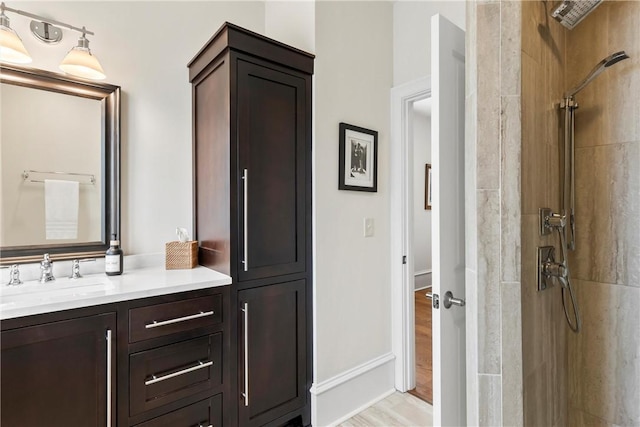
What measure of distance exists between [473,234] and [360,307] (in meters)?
1.19

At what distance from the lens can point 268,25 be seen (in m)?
2.30

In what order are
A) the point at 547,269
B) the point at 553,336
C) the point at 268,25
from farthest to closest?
1. the point at 268,25
2. the point at 553,336
3. the point at 547,269

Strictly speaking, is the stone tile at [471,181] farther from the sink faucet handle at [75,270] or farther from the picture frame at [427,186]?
the picture frame at [427,186]

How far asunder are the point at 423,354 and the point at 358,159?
1.90 metres

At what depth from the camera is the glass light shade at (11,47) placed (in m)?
1.41

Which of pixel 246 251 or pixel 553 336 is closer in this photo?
pixel 553 336

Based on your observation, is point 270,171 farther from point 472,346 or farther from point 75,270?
point 472,346

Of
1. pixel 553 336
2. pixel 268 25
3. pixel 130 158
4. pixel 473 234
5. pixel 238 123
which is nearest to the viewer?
pixel 473 234

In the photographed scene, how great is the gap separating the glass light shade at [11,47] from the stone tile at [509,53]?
1995 mm

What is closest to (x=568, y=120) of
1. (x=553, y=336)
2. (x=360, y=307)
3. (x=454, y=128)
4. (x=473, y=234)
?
(x=454, y=128)

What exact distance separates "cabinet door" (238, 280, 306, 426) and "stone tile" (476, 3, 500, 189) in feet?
3.79

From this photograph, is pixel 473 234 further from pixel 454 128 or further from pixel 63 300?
pixel 63 300

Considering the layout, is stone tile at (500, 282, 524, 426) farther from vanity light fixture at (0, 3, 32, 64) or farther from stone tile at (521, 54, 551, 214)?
vanity light fixture at (0, 3, 32, 64)

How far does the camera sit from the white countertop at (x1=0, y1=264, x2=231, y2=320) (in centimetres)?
116
